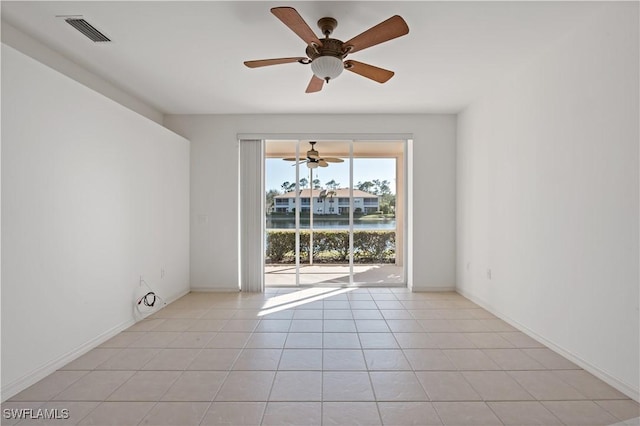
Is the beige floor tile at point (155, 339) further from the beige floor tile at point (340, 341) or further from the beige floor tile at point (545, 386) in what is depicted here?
the beige floor tile at point (545, 386)

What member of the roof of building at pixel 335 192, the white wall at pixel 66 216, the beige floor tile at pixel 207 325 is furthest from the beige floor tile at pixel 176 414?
the roof of building at pixel 335 192

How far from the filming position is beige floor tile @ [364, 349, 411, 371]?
8.49ft

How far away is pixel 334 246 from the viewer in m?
5.51

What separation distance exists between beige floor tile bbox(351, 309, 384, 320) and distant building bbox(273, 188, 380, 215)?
175cm

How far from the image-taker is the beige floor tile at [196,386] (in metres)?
2.19

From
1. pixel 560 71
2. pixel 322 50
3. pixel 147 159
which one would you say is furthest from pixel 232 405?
pixel 560 71

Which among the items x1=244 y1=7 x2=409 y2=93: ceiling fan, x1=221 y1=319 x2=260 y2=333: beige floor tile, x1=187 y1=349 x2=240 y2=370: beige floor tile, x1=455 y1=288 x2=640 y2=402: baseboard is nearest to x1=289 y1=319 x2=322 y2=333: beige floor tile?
x1=221 y1=319 x2=260 y2=333: beige floor tile

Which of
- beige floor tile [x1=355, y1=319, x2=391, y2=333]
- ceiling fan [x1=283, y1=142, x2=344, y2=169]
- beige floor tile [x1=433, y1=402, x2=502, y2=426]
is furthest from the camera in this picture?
ceiling fan [x1=283, y1=142, x2=344, y2=169]

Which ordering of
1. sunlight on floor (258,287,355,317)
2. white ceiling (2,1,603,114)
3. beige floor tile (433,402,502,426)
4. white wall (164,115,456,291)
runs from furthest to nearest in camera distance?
1. white wall (164,115,456,291)
2. sunlight on floor (258,287,355,317)
3. white ceiling (2,1,603,114)
4. beige floor tile (433,402,502,426)

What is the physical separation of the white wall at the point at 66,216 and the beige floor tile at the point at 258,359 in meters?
1.37

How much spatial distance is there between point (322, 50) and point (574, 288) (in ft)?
8.79

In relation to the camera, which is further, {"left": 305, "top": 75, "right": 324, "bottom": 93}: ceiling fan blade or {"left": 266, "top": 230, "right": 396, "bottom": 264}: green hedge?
{"left": 266, "top": 230, "right": 396, "bottom": 264}: green hedge

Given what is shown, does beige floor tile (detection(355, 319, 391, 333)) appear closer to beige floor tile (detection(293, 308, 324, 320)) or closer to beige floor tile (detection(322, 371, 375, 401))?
beige floor tile (detection(293, 308, 324, 320))

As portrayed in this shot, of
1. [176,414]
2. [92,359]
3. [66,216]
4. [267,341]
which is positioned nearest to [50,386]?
[92,359]
